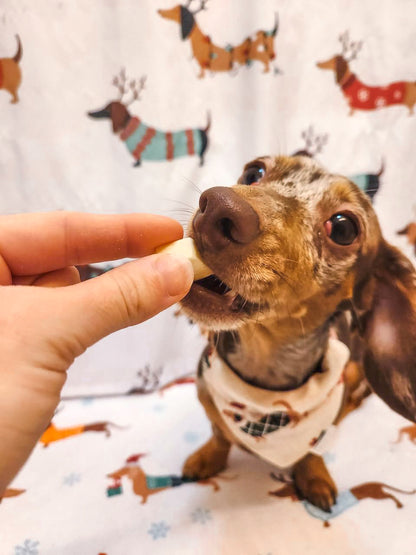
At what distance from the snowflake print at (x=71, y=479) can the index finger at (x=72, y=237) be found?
747 millimetres

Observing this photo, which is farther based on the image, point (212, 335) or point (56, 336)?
point (212, 335)

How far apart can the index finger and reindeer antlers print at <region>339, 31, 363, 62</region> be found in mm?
1169

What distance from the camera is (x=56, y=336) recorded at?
642mm

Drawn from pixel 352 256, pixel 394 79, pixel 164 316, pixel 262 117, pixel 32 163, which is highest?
pixel 394 79

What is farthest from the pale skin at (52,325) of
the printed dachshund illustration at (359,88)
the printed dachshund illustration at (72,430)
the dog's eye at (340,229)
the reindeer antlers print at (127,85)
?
the printed dachshund illustration at (359,88)

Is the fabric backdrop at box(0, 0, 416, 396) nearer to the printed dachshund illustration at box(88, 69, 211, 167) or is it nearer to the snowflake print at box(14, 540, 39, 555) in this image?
the printed dachshund illustration at box(88, 69, 211, 167)

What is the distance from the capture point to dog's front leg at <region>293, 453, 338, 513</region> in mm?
1299

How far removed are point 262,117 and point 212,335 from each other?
91cm

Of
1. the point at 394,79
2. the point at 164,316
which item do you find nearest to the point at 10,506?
the point at 164,316

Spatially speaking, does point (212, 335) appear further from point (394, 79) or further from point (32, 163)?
point (394, 79)

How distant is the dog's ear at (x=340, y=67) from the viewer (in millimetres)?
Result: 1691

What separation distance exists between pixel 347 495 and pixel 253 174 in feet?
3.21

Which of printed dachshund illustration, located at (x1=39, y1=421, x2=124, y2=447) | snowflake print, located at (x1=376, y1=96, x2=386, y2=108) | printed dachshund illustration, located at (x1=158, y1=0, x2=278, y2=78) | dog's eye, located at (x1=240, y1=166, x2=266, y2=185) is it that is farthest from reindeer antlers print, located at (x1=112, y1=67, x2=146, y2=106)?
printed dachshund illustration, located at (x1=39, y1=421, x2=124, y2=447)

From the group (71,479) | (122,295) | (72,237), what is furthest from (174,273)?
(71,479)
